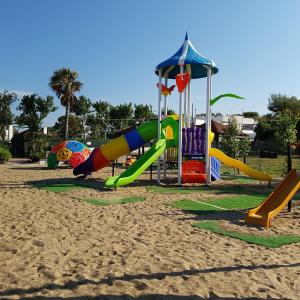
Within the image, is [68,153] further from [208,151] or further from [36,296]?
[36,296]

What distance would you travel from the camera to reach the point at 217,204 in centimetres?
1073

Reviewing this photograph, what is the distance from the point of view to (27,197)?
38.9ft

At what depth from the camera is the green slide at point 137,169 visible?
44.1 feet

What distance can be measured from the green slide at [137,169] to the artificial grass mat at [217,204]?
3.00 m

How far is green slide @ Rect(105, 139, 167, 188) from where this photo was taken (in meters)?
13.5

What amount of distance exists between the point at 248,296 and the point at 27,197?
8.96m

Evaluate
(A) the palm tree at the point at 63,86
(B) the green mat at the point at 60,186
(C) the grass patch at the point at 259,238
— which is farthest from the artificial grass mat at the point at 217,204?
(A) the palm tree at the point at 63,86

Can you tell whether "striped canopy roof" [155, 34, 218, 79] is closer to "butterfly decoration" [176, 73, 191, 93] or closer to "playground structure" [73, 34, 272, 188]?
"playground structure" [73, 34, 272, 188]

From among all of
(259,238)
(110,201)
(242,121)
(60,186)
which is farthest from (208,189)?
(242,121)

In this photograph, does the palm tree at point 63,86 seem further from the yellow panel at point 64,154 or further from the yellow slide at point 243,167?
the yellow slide at point 243,167

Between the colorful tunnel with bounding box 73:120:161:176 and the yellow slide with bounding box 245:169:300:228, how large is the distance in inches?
284

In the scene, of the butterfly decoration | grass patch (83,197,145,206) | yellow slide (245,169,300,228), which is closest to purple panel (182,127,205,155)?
the butterfly decoration

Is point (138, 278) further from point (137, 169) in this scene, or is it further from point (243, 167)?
point (243, 167)

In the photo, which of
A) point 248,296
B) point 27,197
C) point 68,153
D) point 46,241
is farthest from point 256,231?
point 68,153
